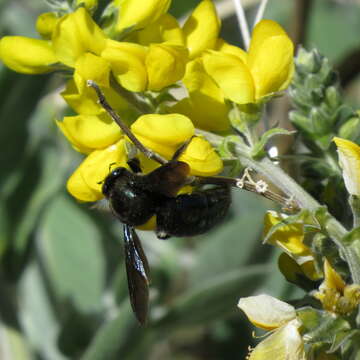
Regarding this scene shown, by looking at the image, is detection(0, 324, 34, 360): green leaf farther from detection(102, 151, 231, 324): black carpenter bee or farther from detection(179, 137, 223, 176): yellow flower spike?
detection(179, 137, 223, 176): yellow flower spike

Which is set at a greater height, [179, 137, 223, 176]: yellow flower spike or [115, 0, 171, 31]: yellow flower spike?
[115, 0, 171, 31]: yellow flower spike

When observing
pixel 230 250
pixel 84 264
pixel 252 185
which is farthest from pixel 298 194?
pixel 84 264

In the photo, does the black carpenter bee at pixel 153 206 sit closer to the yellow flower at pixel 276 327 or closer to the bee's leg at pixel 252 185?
the bee's leg at pixel 252 185

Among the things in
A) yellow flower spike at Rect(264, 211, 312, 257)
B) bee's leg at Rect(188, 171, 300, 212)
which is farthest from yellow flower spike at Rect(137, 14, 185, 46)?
yellow flower spike at Rect(264, 211, 312, 257)

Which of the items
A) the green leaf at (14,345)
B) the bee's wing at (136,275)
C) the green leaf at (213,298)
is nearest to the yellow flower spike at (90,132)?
the bee's wing at (136,275)

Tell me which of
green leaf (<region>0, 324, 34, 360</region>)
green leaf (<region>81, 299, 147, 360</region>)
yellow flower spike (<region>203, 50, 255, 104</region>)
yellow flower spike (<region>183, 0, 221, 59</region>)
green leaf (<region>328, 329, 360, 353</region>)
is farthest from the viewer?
green leaf (<region>0, 324, 34, 360</region>)
